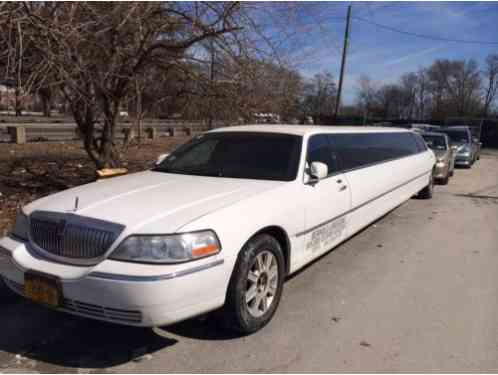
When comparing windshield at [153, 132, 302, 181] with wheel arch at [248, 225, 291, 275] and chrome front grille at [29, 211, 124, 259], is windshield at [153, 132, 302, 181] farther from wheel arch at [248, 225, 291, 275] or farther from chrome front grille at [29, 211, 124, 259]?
chrome front grille at [29, 211, 124, 259]

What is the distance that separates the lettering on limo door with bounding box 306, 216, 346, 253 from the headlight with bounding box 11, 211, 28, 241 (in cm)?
233

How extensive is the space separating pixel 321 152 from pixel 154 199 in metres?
1.96

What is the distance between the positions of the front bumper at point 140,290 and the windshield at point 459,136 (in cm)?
1616

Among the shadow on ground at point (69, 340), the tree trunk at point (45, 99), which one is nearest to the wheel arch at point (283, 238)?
the shadow on ground at point (69, 340)

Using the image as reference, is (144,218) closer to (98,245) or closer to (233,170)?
(98,245)

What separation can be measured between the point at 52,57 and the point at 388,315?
4.34 m

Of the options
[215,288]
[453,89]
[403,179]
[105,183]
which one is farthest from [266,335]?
[453,89]

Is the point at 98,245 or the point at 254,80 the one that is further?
the point at 254,80

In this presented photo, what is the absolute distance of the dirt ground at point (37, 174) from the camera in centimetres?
667

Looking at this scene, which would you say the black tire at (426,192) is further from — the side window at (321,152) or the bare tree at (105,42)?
the bare tree at (105,42)

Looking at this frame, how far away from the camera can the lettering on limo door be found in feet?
12.7

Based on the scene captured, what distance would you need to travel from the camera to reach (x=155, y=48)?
6.25 meters

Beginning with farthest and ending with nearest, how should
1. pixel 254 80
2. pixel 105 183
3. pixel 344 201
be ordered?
pixel 254 80
pixel 344 201
pixel 105 183

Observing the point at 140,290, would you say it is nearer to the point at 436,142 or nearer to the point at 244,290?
the point at 244,290
